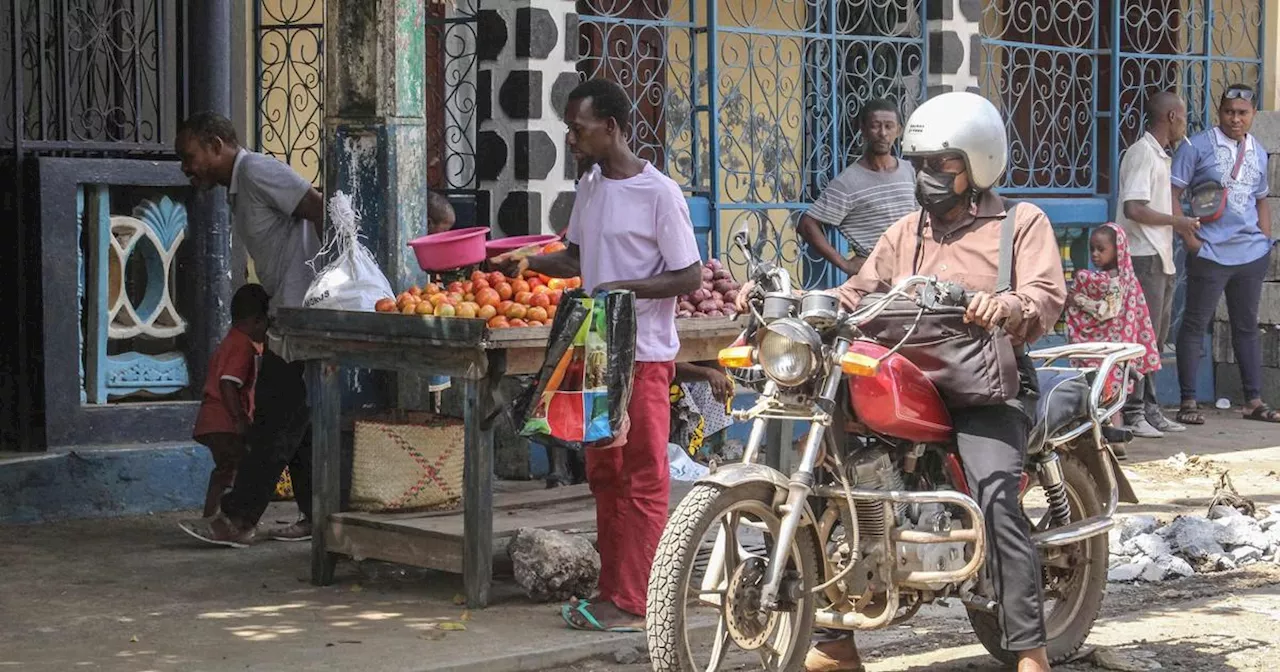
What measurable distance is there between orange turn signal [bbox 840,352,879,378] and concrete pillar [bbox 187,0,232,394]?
4896 millimetres

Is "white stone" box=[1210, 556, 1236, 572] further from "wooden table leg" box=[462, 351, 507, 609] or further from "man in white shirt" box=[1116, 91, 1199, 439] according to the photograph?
"man in white shirt" box=[1116, 91, 1199, 439]

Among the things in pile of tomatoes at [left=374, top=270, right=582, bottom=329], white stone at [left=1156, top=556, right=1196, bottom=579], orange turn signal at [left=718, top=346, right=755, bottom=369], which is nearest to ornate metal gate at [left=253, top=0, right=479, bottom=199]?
pile of tomatoes at [left=374, top=270, right=582, bottom=329]

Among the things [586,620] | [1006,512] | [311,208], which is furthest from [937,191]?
[311,208]

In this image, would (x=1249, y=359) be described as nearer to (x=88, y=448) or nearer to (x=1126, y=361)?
(x=1126, y=361)

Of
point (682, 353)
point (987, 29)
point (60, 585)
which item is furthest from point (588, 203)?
point (987, 29)

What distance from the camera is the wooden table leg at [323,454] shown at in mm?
7609

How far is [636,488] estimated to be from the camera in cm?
674

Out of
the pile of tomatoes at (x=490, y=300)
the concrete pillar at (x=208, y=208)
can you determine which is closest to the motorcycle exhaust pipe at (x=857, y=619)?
the pile of tomatoes at (x=490, y=300)

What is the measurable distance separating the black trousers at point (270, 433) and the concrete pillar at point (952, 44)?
215 inches

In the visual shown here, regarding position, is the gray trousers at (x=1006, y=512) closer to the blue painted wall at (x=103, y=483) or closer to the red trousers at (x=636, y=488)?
the red trousers at (x=636, y=488)

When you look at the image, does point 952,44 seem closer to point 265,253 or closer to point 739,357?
point 265,253

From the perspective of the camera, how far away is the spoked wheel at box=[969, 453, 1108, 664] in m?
6.39

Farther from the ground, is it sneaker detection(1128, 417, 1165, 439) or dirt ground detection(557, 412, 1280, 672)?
sneaker detection(1128, 417, 1165, 439)

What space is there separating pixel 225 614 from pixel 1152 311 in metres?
7.74
